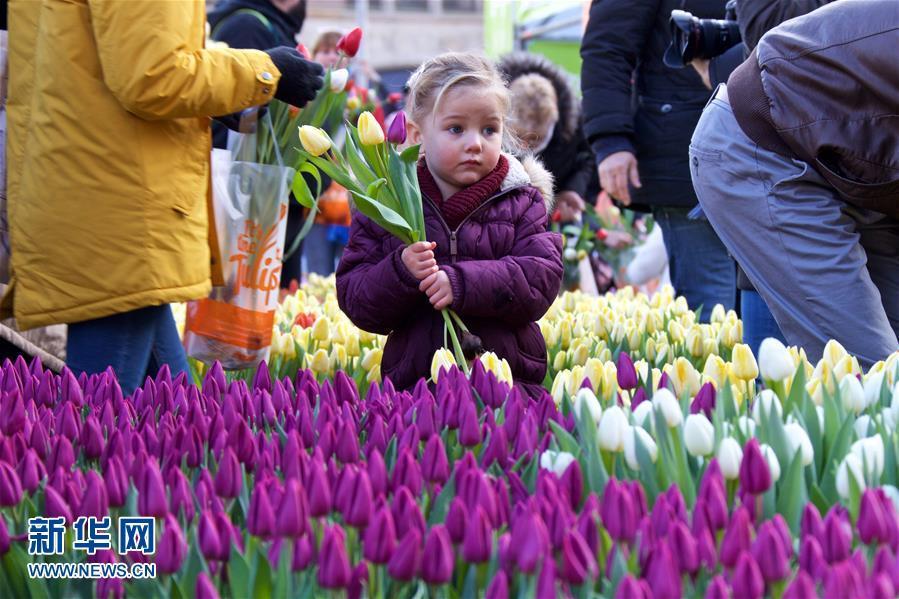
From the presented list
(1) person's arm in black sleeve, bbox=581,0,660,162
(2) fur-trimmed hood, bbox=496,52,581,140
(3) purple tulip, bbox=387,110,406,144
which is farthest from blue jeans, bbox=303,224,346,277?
(3) purple tulip, bbox=387,110,406,144

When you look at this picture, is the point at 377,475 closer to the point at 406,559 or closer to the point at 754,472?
the point at 406,559

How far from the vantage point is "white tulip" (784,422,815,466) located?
6.08ft

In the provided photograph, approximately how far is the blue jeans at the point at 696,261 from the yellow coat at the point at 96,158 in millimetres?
2066

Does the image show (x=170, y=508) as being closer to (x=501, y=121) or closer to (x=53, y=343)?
(x=501, y=121)

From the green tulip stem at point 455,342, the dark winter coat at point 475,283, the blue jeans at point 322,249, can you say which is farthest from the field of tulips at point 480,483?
the blue jeans at point 322,249

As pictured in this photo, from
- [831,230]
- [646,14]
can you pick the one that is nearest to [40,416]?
[831,230]

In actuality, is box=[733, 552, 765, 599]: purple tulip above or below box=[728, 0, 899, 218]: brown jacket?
below

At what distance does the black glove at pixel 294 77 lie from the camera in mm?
3796

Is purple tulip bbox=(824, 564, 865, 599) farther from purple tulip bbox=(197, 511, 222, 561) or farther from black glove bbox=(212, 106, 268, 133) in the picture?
black glove bbox=(212, 106, 268, 133)

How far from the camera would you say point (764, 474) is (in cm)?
171

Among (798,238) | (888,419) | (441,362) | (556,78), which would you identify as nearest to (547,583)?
(888,419)

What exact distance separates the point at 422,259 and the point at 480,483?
1351 millimetres

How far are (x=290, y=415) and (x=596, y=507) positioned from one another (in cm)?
83

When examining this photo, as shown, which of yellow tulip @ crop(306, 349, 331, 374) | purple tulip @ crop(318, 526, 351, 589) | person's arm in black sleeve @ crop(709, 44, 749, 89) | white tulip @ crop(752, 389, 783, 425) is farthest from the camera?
person's arm in black sleeve @ crop(709, 44, 749, 89)
